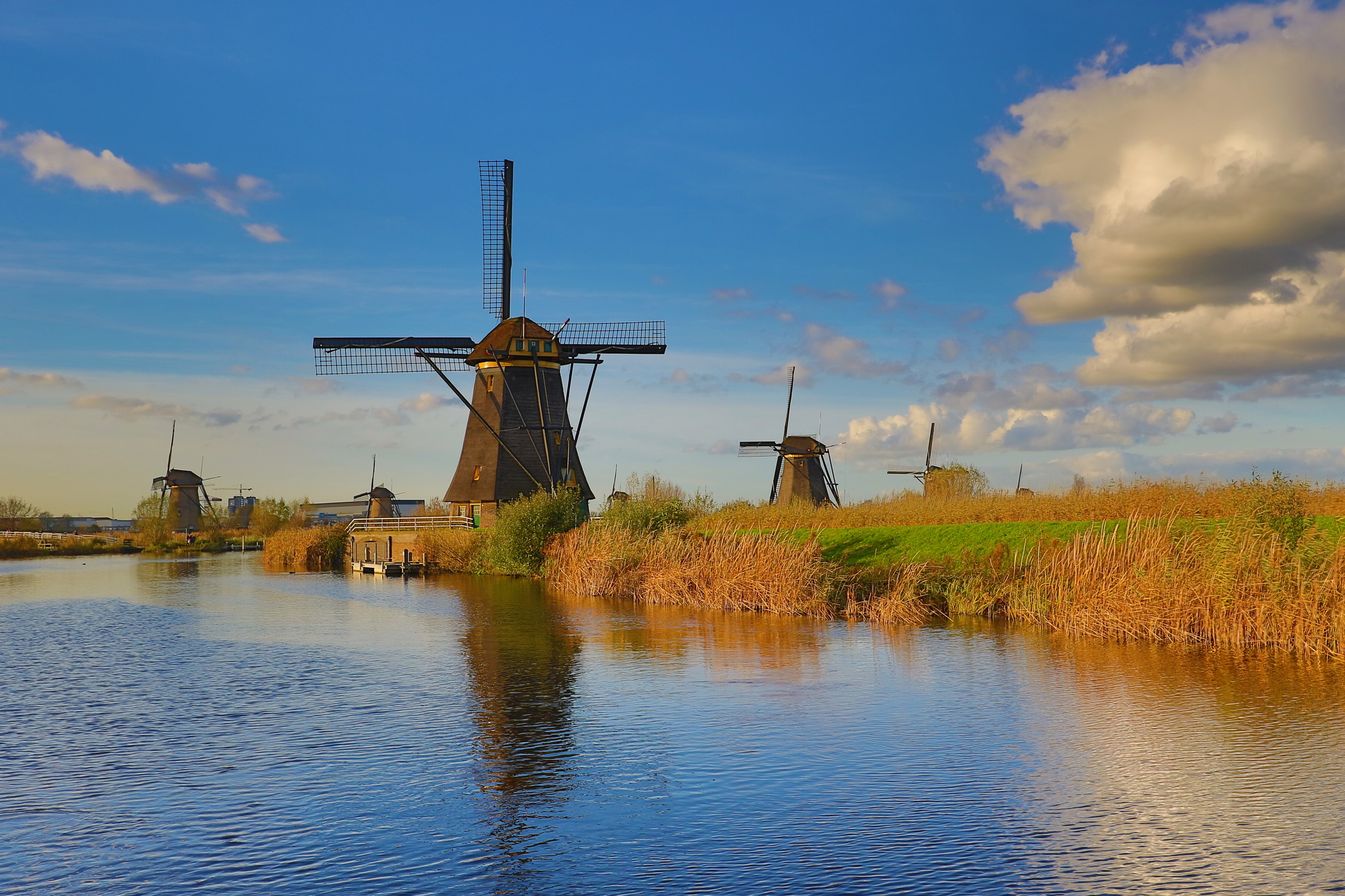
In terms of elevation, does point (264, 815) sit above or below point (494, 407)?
below

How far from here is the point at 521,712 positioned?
1213cm

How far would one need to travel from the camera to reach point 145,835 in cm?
759

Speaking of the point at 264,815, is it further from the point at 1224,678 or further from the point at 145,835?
the point at 1224,678

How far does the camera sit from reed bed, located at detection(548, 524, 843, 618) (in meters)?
22.5

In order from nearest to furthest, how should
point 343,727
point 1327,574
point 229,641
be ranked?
point 343,727, point 1327,574, point 229,641

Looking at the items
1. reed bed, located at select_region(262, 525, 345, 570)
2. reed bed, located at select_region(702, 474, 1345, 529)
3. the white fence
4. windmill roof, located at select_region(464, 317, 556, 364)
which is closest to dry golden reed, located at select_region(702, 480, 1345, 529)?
reed bed, located at select_region(702, 474, 1345, 529)

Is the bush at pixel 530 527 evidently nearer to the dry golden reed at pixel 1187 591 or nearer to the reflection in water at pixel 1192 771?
the dry golden reed at pixel 1187 591

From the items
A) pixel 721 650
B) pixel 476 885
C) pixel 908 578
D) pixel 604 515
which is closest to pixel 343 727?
pixel 476 885

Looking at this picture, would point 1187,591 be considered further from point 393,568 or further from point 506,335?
point 393,568

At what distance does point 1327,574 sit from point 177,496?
3254 inches

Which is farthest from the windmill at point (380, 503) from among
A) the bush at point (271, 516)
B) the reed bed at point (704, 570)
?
the reed bed at point (704, 570)

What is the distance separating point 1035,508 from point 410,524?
97.1 ft

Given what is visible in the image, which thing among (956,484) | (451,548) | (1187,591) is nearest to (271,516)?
(451,548)

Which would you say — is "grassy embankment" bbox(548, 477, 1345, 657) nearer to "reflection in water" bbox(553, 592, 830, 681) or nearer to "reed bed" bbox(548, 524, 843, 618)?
"reed bed" bbox(548, 524, 843, 618)
